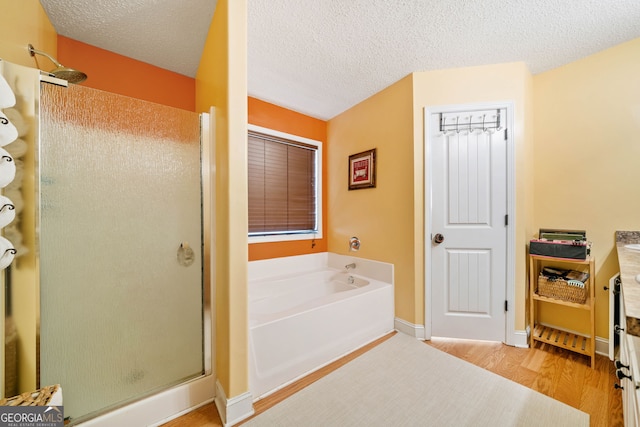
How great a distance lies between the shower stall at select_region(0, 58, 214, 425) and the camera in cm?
109

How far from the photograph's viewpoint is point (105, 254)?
1295 millimetres

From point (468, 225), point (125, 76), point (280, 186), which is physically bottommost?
point (468, 225)

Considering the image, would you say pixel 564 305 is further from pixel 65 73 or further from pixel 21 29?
pixel 21 29

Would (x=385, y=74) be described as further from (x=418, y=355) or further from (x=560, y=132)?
(x=418, y=355)

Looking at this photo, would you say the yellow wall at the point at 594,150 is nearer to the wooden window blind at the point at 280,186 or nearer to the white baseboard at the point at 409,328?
the white baseboard at the point at 409,328

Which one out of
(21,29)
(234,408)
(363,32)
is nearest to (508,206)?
(363,32)

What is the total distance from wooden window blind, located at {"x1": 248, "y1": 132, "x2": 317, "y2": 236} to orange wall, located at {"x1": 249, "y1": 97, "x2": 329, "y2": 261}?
0.44ft

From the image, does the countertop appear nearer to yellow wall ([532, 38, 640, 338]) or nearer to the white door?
yellow wall ([532, 38, 640, 338])

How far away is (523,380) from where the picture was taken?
168cm

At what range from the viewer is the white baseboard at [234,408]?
1354mm

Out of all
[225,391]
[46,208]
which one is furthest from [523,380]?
[46,208]

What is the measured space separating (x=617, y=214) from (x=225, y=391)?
3.02 metres

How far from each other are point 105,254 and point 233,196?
2.35 feet
